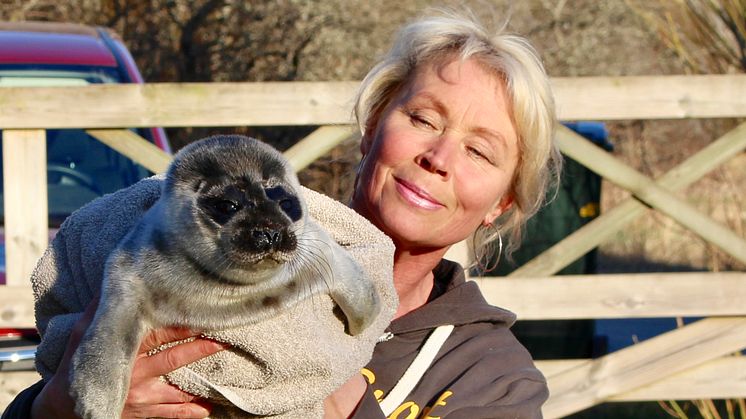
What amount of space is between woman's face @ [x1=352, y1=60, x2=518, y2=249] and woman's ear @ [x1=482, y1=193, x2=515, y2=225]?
0.18 meters

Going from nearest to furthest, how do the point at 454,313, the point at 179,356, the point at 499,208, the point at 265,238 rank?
the point at 265,238 < the point at 179,356 < the point at 454,313 < the point at 499,208

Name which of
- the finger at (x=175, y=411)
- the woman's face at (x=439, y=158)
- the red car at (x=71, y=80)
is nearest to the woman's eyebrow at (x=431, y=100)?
the woman's face at (x=439, y=158)

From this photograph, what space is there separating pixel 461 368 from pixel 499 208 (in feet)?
2.40

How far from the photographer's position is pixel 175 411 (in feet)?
8.13

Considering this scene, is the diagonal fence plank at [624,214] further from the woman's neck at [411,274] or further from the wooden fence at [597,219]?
the woman's neck at [411,274]

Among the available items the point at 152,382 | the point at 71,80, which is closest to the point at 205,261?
the point at 152,382

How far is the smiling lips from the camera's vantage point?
3.08 metres

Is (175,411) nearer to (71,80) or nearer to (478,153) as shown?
(478,153)

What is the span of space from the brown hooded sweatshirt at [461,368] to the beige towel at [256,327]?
0.21 m

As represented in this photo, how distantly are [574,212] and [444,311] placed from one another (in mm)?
5129

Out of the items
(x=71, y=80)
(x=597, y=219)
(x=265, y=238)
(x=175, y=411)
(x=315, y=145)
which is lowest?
(x=71, y=80)

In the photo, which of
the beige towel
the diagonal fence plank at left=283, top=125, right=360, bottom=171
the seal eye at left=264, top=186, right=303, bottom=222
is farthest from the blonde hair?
the diagonal fence plank at left=283, top=125, right=360, bottom=171

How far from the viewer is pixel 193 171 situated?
93.9 inches

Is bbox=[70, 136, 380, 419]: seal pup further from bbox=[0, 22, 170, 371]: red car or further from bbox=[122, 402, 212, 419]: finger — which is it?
bbox=[0, 22, 170, 371]: red car
